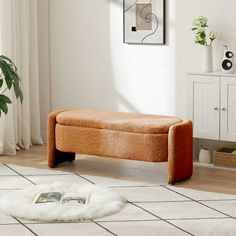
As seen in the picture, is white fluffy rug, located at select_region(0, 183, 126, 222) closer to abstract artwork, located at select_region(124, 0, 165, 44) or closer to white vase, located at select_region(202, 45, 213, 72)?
white vase, located at select_region(202, 45, 213, 72)

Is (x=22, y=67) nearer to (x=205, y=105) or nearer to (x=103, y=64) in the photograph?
(x=103, y=64)

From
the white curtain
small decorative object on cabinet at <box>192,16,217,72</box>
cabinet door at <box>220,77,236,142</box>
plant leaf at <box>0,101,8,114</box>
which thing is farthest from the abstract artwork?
plant leaf at <box>0,101,8,114</box>

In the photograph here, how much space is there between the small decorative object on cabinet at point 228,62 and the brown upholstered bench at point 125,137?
670mm

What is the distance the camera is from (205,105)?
576cm

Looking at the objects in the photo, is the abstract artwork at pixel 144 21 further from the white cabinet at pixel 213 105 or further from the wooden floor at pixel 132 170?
the wooden floor at pixel 132 170

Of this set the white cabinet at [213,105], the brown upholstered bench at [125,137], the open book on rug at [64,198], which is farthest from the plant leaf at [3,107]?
the white cabinet at [213,105]

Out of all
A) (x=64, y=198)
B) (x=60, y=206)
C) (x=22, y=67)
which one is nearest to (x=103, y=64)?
(x=22, y=67)

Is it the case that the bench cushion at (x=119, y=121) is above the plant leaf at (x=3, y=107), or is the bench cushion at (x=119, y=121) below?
below

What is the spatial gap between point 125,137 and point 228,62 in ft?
3.77

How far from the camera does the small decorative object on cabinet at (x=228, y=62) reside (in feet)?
18.7

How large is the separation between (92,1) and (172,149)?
83.6 inches

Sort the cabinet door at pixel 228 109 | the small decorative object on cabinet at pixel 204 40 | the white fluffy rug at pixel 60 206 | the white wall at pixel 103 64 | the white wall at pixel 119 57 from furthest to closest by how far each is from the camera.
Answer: the white wall at pixel 103 64
the white wall at pixel 119 57
the small decorative object on cabinet at pixel 204 40
the cabinet door at pixel 228 109
the white fluffy rug at pixel 60 206

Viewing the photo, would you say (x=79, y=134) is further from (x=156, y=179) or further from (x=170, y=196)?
(x=170, y=196)

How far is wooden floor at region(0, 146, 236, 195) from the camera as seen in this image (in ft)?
17.1
